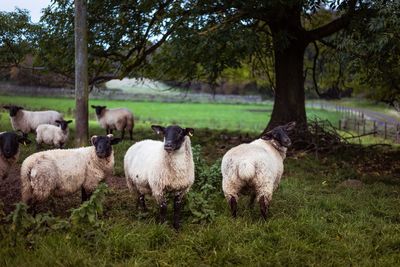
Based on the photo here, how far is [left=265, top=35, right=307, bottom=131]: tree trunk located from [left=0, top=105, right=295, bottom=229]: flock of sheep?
7.88 meters

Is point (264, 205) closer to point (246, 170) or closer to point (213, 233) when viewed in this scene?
point (246, 170)

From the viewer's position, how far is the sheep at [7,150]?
7.05 meters

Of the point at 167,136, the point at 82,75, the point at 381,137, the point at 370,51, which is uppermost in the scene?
the point at 370,51

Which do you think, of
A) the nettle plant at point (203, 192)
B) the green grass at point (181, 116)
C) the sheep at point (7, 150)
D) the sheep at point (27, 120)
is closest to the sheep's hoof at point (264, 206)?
the nettle plant at point (203, 192)

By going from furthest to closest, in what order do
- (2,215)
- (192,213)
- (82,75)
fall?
(82,75)
(192,213)
(2,215)

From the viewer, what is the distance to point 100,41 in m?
14.4

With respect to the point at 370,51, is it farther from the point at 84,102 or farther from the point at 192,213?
the point at 84,102

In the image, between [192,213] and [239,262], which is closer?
[239,262]

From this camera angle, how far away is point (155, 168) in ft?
21.3

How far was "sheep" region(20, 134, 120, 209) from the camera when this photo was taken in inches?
248

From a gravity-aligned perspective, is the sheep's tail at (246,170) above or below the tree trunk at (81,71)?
below

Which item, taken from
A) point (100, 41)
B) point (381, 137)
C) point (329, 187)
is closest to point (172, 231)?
point (329, 187)

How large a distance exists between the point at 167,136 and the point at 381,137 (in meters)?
23.6

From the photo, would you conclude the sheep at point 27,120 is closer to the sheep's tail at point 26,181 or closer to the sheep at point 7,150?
the sheep at point 7,150
